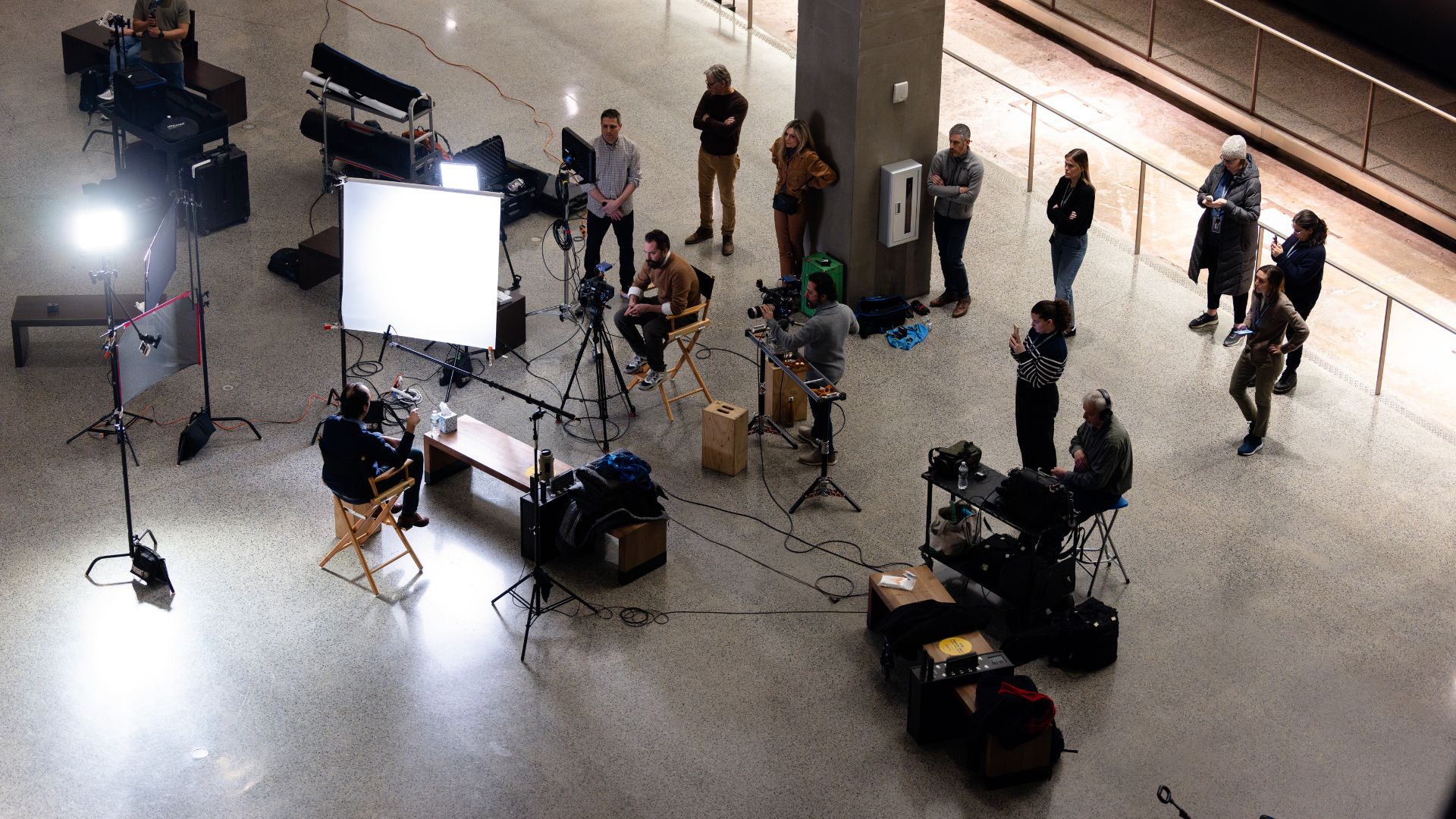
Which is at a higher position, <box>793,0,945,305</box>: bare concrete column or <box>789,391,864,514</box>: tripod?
<box>793,0,945,305</box>: bare concrete column

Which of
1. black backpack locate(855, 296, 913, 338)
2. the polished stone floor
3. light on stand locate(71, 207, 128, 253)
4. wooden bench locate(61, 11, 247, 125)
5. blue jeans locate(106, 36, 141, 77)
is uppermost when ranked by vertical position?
light on stand locate(71, 207, 128, 253)

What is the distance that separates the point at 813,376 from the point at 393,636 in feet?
11.1

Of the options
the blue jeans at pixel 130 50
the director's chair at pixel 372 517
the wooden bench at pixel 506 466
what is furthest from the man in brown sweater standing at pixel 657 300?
the blue jeans at pixel 130 50

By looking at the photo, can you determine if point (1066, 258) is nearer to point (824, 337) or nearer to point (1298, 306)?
point (1298, 306)

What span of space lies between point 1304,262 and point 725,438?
14.8 feet

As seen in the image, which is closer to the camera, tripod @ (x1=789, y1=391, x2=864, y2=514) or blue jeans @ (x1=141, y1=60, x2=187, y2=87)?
tripod @ (x1=789, y1=391, x2=864, y2=514)

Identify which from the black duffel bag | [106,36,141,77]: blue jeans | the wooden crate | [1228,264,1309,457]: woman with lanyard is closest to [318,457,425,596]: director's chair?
the wooden crate

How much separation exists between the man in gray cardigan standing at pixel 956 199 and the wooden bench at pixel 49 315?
21.0 ft

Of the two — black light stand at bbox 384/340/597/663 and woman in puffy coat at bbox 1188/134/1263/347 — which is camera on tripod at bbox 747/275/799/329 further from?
woman in puffy coat at bbox 1188/134/1263/347

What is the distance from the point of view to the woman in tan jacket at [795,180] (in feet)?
40.1

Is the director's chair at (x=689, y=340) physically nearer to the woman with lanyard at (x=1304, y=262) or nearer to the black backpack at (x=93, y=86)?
the woman with lanyard at (x=1304, y=262)

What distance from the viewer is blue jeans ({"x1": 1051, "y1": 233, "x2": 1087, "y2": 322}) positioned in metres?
12.1

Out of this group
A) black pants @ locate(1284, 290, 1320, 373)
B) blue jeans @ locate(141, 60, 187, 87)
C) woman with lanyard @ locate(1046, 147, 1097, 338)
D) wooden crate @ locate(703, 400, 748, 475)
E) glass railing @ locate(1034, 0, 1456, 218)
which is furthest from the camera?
glass railing @ locate(1034, 0, 1456, 218)

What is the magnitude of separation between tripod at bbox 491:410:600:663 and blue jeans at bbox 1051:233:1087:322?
4.77 metres
